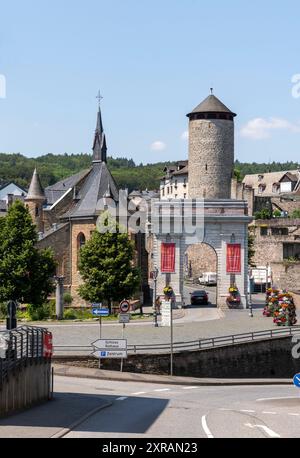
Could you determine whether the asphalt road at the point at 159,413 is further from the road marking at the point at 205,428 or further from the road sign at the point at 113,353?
the road sign at the point at 113,353

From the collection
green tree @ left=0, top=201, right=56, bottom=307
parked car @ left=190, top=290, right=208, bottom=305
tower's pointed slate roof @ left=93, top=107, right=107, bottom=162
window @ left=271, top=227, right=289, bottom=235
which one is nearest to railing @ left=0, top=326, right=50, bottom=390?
green tree @ left=0, top=201, right=56, bottom=307

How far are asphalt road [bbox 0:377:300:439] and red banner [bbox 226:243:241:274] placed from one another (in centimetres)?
3037

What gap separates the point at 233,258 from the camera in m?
70.4

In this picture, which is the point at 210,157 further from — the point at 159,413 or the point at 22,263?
the point at 159,413

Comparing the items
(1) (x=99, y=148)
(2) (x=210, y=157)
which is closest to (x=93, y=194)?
(1) (x=99, y=148)

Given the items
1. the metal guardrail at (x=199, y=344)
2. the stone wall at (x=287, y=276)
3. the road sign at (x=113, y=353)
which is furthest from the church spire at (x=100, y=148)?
the road sign at (x=113, y=353)

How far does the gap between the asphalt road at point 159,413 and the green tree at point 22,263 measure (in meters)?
29.3

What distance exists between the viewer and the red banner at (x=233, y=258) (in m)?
70.2

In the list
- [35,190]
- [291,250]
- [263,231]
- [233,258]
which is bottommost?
[233,258]

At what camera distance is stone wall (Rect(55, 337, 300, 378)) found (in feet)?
143

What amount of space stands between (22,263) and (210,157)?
122 ft

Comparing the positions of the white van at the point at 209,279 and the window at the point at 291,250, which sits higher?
the window at the point at 291,250
